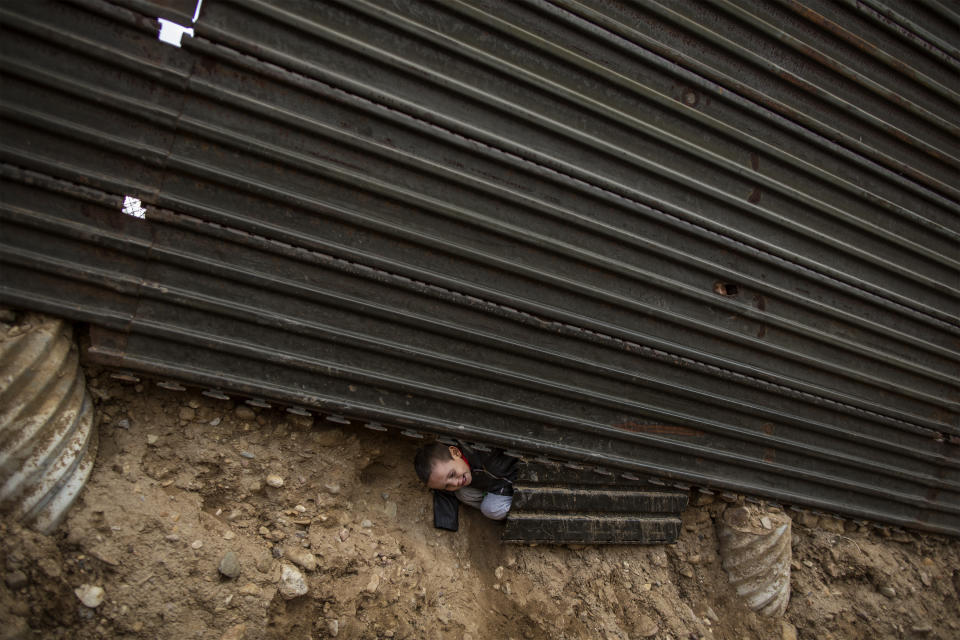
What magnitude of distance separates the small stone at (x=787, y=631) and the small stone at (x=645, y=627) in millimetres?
842

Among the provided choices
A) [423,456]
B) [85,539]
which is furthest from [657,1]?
[85,539]

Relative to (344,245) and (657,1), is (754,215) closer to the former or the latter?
(657,1)

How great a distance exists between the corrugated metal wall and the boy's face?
0.17m

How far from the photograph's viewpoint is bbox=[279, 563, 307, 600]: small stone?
261cm

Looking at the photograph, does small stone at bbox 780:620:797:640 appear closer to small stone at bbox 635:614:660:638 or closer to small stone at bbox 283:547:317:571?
small stone at bbox 635:614:660:638

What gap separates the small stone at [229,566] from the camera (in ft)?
8.26

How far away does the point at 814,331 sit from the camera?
356cm

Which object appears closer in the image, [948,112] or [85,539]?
[85,539]

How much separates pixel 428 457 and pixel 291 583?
78 centimetres

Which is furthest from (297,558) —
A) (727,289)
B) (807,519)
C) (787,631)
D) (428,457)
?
(807,519)

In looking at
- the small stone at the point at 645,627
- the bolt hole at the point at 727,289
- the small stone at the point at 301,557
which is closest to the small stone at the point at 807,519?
the small stone at the point at 645,627

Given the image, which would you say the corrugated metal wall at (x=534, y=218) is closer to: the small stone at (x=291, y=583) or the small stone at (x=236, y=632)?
the small stone at (x=291, y=583)

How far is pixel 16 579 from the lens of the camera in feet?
7.25

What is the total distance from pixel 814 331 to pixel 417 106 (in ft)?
8.11
